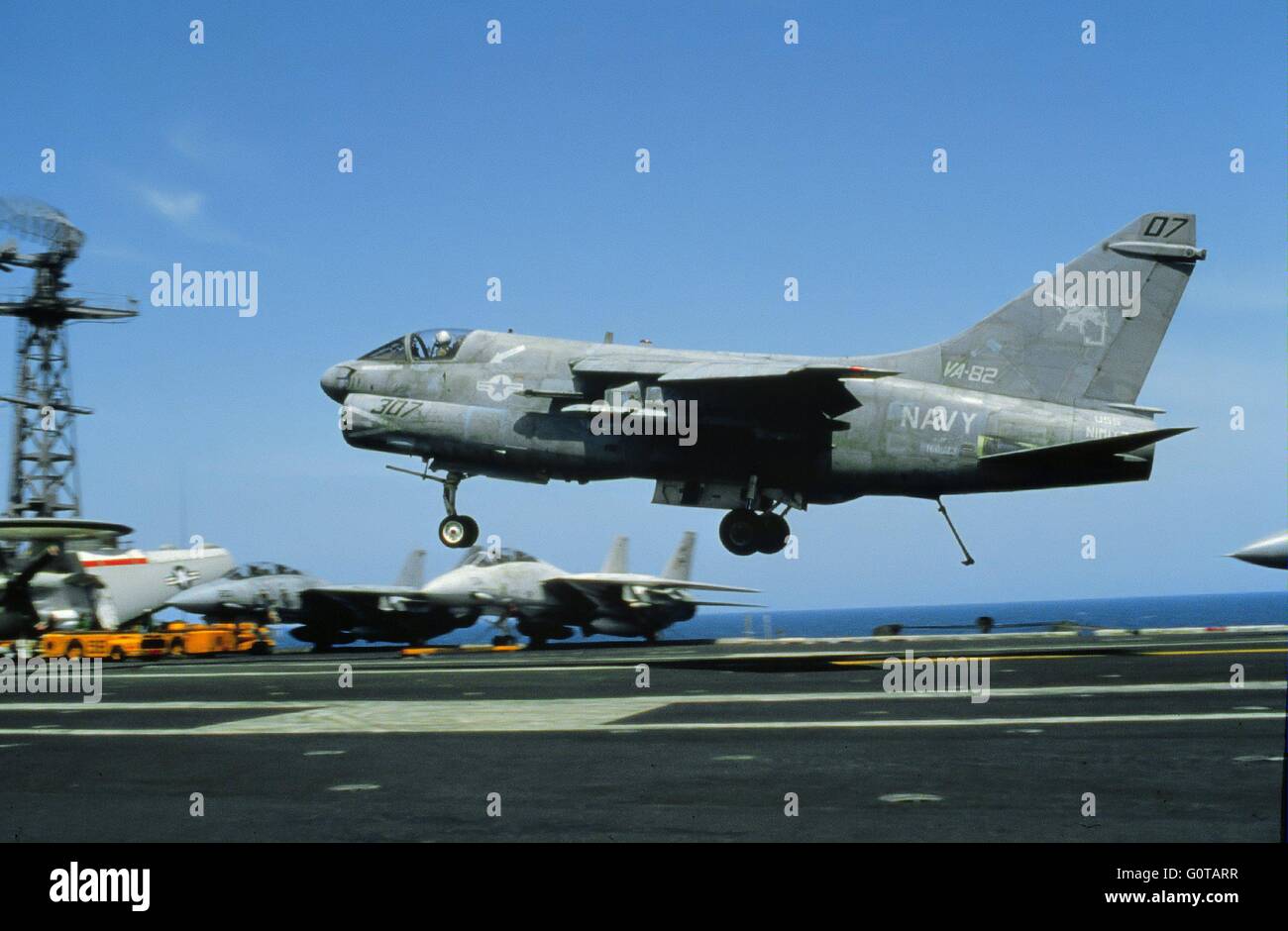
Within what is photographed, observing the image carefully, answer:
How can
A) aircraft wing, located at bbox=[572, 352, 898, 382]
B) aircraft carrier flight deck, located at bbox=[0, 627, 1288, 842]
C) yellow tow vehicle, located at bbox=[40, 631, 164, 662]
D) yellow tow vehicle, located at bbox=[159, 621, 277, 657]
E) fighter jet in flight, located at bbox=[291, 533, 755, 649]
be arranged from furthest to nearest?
fighter jet in flight, located at bbox=[291, 533, 755, 649] → yellow tow vehicle, located at bbox=[159, 621, 277, 657] → yellow tow vehicle, located at bbox=[40, 631, 164, 662] → aircraft wing, located at bbox=[572, 352, 898, 382] → aircraft carrier flight deck, located at bbox=[0, 627, 1288, 842]

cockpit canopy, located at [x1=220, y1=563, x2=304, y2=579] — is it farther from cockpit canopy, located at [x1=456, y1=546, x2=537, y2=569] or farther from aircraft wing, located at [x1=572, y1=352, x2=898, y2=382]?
aircraft wing, located at [x1=572, y1=352, x2=898, y2=382]

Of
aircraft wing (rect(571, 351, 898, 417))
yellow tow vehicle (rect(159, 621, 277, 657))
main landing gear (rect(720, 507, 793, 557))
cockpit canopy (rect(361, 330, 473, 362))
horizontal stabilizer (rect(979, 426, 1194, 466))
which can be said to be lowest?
yellow tow vehicle (rect(159, 621, 277, 657))

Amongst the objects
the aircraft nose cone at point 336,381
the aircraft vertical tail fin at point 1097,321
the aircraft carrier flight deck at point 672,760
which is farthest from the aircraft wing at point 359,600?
the aircraft vertical tail fin at point 1097,321

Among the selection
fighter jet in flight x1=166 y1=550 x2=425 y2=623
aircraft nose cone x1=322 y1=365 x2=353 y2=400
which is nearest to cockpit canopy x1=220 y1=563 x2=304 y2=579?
fighter jet in flight x1=166 y1=550 x2=425 y2=623

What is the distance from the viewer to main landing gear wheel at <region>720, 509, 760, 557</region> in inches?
1058

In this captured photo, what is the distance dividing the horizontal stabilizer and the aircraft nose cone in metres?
15.8

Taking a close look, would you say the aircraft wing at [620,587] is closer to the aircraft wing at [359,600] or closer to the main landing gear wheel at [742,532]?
the aircraft wing at [359,600]

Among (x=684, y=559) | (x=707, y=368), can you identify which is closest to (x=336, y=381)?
(x=707, y=368)

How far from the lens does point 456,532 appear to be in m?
27.4

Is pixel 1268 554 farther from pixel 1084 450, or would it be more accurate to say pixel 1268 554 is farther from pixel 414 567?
pixel 414 567

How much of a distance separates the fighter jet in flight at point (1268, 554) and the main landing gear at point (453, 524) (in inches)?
702

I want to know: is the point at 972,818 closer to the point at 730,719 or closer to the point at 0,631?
the point at 730,719

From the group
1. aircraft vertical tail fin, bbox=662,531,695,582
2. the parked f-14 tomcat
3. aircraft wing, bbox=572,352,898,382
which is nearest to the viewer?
aircraft wing, bbox=572,352,898,382

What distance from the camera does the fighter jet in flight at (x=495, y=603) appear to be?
41.8 metres
